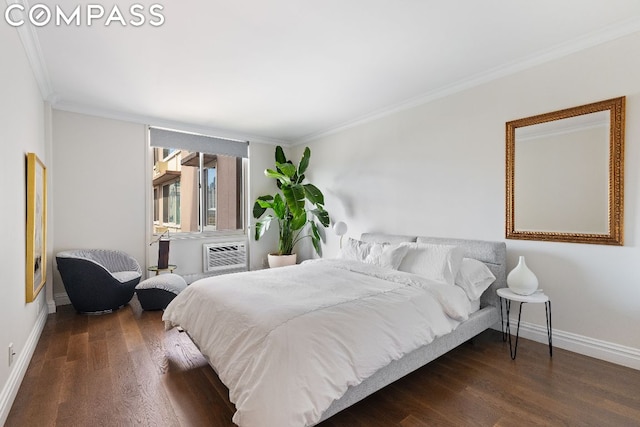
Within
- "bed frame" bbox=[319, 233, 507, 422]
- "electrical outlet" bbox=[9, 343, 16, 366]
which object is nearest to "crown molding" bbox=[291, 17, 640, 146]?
"bed frame" bbox=[319, 233, 507, 422]

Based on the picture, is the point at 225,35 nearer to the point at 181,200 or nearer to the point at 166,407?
the point at 166,407

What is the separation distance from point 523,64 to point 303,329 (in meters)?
3.14

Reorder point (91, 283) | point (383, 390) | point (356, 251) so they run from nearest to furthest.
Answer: point (383, 390) → point (91, 283) → point (356, 251)

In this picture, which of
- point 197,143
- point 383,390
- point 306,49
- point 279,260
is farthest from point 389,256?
point 197,143

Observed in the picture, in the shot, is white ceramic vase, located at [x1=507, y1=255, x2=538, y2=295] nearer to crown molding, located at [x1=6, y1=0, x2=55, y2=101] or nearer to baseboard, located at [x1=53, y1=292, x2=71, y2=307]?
crown molding, located at [x1=6, y1=0, x2=55, y2=101]

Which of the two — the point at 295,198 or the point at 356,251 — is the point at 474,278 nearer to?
the point at 356,251

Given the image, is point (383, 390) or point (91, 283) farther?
point (91, 283)

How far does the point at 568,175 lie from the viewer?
2.67 meters

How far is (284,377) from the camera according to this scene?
1.46 meters

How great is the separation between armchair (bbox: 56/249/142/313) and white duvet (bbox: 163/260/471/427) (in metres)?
1.57

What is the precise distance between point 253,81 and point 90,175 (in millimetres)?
2766

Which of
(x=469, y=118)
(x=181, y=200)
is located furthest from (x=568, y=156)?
(x=181, y=200)

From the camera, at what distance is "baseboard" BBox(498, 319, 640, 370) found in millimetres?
2352

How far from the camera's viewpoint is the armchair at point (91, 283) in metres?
3.47
